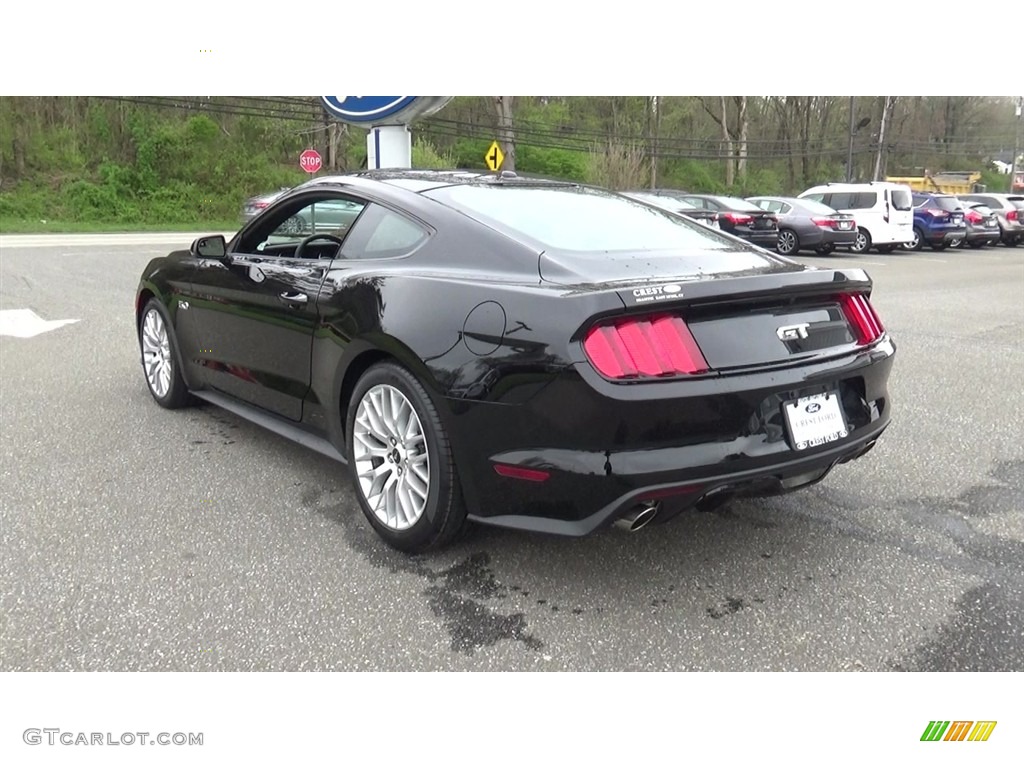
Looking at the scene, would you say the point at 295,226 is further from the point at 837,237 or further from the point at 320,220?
the point at 837,237

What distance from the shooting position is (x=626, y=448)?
2539mm

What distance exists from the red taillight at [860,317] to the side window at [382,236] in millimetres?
1603

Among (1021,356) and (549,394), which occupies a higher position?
(549,394)

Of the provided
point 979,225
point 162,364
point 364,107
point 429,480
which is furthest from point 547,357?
point 979,225

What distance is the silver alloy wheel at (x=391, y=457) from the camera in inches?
121

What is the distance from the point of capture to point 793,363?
110 inches

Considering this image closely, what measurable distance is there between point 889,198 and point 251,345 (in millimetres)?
19555

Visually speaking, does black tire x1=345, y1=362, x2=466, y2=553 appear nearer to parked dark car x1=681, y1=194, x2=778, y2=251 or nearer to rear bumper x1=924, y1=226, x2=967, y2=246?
parked dark car x1=681, y1=194, x2=778, y2=251

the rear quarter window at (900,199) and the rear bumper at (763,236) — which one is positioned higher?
the rear quarter window at (900,199)

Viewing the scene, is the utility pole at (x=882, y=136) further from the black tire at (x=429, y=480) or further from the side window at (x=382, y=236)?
the black tire at (x=429, y=480)

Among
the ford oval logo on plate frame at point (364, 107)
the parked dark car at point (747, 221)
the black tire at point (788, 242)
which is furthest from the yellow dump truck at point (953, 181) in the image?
the ford oval logo on plate frame at point (364, 107)

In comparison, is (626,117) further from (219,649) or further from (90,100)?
(219,649)

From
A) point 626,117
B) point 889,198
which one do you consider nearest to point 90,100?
point 626,117

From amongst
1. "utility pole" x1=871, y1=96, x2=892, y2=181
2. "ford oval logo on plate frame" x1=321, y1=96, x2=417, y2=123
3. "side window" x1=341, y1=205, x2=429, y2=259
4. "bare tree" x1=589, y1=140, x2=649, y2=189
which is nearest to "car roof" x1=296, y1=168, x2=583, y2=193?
"side window" x1=341, y1=205, x2=429, y2=259
